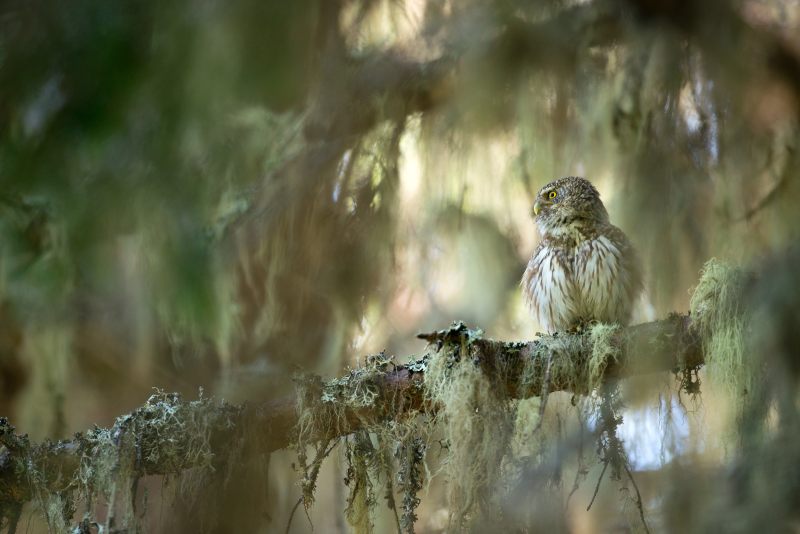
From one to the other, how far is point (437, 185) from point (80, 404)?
6.58ft

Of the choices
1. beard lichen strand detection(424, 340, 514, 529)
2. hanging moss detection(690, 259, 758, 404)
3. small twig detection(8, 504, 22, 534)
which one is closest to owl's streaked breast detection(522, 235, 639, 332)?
hanging moss detection(690, 259, 758, 404)

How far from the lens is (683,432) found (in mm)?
3283

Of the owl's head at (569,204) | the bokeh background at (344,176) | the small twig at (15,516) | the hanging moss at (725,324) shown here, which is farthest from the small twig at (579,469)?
the small twig at (15,516)

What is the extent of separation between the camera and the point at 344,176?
402cm

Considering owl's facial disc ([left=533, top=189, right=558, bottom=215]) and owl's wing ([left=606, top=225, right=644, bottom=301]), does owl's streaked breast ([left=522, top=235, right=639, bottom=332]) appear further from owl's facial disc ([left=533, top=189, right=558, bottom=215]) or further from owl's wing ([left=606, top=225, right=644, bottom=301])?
owl's facial disc ([left=533, top=189, right=558, bottom=215])

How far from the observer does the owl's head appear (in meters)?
4.00

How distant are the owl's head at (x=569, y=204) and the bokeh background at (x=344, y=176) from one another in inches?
3.2

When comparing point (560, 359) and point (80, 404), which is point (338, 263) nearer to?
point (560, 359)

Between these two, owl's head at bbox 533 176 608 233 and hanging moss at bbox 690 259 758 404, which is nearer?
hanging moss at bbox 690 259 758 404

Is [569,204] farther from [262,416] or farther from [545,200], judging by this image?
[262,416]

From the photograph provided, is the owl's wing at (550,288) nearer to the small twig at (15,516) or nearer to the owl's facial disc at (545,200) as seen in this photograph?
the owl's facial disc at (545,200)

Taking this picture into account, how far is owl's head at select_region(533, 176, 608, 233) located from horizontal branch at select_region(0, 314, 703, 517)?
1.03 metres

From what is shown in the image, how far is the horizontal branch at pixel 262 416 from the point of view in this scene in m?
2.95

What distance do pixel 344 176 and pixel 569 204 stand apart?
0.93 m
